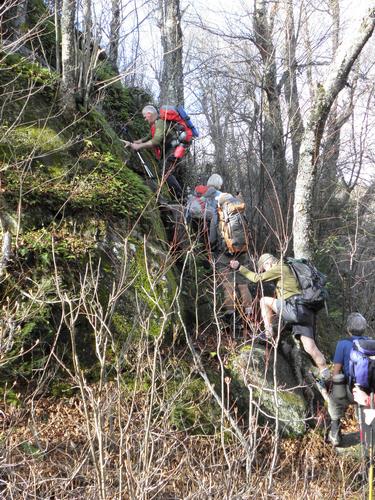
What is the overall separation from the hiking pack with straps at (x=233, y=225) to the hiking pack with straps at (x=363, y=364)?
206 cm

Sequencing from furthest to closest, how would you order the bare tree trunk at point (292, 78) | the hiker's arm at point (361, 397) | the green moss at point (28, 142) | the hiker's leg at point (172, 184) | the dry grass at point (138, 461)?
the bare tree trunk at point (292, 78), the hiker's leg at point (172, 184), the green moss at point (28, 142), the hiker's arm at point (361, 397), the dry grass at point (138, 461)

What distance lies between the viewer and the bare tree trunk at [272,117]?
9.95 meters

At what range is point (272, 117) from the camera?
10.1 m

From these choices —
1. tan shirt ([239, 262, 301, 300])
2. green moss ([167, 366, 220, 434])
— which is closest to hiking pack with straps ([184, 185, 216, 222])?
tan shirt ([239, 262, 301, 300])

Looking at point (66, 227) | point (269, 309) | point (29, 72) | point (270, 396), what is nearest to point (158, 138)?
point (29, 72)

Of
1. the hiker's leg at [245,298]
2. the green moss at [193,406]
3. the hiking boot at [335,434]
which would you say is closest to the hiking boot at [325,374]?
the hiking boot at [335,434]

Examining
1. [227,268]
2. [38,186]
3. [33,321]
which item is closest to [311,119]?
[227,268]

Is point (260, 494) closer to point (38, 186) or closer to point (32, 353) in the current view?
point (32, 353)

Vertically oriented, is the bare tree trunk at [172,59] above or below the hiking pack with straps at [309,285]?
above

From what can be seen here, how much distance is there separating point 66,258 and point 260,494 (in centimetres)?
310

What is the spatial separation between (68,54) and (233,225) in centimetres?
307

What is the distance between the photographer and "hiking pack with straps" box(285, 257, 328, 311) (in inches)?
237

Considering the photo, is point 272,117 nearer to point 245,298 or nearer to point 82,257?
point 245,298

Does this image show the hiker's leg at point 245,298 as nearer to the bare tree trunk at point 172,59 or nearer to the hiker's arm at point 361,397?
the hiker's arm at point 361,397
